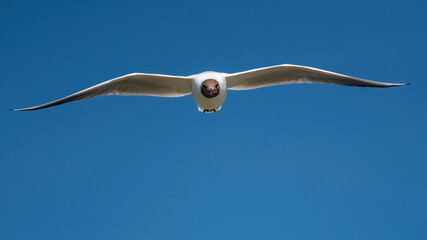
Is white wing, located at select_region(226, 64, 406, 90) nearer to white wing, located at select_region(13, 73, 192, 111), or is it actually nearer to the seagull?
the seagull

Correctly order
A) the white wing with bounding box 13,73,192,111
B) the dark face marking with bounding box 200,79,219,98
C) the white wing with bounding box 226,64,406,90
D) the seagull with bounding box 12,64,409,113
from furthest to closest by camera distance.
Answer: the white wing with bounding box 226,64,406,90, the white wing with bounding box 13,73,192,111, the seagull with bounding box 12,64,409,113, the dark face marking with bounding box 200,79,219,98

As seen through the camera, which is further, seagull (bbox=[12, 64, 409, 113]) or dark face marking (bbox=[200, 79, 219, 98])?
seagull (bbox=[12, 64, 409, 113])

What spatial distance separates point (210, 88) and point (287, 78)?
8.44 feet

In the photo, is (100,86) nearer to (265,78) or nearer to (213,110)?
(213,110)

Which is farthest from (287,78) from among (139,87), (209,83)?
(139,87)

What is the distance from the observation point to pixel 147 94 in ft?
49.3

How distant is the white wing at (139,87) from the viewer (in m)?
14.2

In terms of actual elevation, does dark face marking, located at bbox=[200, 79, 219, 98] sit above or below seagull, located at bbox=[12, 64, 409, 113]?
below

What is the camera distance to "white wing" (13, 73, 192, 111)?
46.6ft

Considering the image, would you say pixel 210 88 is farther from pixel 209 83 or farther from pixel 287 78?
pixel 287 78

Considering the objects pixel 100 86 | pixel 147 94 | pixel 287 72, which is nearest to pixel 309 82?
pixel 287 72

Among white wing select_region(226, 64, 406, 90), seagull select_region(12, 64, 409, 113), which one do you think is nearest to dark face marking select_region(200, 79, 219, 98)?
seagull select_region(12, 64, 409, 113)

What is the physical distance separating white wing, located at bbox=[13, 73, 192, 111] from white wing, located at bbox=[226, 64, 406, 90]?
1.38 meters

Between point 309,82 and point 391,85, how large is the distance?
7.26 ft
